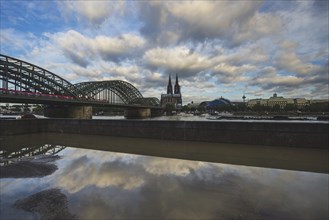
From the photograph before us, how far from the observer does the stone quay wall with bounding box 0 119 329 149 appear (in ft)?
54.9

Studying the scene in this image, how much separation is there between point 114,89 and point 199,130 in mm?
94991

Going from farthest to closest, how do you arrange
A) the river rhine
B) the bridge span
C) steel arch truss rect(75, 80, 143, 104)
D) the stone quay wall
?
1. steel arch truss rect(75, 80, 143, 104)
2. the bridge span
3. the stone quay wall
4. the river rhine

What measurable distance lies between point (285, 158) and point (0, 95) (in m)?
44.5

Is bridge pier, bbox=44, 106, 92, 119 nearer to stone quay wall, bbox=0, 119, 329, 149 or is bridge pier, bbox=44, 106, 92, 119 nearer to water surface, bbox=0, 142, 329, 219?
stone quay wall, bbox=0, 119, 329, 149

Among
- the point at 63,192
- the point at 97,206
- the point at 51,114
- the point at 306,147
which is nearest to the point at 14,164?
the point at 63,192

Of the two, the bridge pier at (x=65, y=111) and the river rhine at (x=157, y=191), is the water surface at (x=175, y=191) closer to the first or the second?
the river rhine at (x=157, y=191)

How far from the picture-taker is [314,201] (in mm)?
6574

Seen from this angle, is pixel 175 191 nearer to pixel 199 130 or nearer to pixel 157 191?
pixel 157 191

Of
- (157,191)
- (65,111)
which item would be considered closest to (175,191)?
(157,191)

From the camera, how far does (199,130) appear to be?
20141 millimetres

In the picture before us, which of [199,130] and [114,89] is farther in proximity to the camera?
[114,89]

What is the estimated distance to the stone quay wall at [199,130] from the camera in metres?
16.7

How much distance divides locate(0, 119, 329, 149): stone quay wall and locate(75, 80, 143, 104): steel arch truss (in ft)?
211

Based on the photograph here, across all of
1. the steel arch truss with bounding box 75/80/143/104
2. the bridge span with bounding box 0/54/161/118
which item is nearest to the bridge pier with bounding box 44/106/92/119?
the bridge span with bounding box 0/54/161/118
